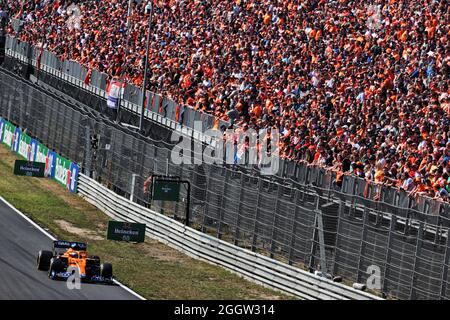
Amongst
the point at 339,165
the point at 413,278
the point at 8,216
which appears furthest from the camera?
the point at 8,216

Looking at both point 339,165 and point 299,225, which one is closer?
point 299,225

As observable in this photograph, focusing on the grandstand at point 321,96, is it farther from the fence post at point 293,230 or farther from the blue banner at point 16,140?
the blue banner at point 16,140

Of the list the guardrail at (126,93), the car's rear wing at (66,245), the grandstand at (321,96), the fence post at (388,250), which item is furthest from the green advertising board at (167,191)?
the fence post at (388,250)

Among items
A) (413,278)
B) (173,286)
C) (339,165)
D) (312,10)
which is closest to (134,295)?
(173,286)

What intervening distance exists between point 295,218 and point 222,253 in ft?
10.9

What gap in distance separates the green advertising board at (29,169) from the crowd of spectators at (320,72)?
20.0 ft

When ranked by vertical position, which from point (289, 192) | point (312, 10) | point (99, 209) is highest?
point (312, 10)

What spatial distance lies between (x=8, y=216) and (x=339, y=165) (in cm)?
952

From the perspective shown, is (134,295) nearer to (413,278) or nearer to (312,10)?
(413,278)

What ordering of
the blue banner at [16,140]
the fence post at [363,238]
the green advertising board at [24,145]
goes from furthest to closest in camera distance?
the blue banner at [16,140] → the green advertising board at [24,145] → the fence post at [363,238]

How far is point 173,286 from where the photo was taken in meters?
29.1

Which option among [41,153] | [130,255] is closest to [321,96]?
[130,255]

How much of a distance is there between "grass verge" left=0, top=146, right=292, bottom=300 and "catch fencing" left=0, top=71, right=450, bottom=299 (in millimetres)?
1094

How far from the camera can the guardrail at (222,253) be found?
2748 centimetres
